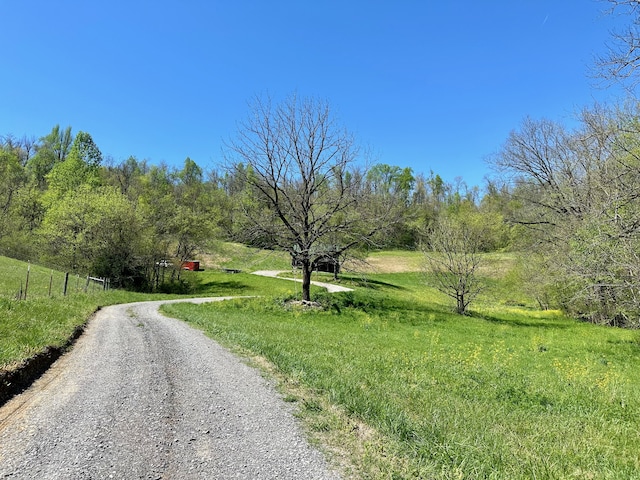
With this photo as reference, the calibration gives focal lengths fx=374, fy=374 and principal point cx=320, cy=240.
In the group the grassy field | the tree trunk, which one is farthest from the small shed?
the grassy field

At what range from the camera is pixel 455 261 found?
22.2 m

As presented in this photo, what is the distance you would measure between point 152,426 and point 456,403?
170 inches

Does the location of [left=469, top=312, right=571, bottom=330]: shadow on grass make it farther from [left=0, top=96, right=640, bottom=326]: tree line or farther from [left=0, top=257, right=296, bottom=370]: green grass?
[left=0, top=257, right=296, bottom=370]: green grass

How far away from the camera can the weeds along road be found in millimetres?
3516

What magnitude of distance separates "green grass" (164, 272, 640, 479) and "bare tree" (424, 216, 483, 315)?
25.9 ft

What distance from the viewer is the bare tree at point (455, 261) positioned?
72.6ft

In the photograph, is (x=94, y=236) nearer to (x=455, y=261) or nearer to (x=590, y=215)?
(x=455, y=261)

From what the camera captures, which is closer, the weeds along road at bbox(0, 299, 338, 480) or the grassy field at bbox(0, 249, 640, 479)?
the weeds along road at bbox(0, 299, 338, 480)

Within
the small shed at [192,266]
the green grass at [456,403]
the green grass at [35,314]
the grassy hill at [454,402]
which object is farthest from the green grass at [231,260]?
the green grass at [456,403]

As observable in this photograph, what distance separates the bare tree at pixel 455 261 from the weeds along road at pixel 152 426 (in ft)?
57.8

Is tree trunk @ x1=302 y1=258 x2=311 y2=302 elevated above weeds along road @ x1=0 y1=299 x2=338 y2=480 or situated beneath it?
elevated above

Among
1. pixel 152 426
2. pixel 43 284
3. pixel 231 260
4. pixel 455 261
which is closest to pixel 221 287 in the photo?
pixel 231 260

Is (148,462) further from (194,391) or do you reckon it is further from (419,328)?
(419,328)

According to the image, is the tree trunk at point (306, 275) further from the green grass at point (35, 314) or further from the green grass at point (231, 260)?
the green grass at point (231, 260)
